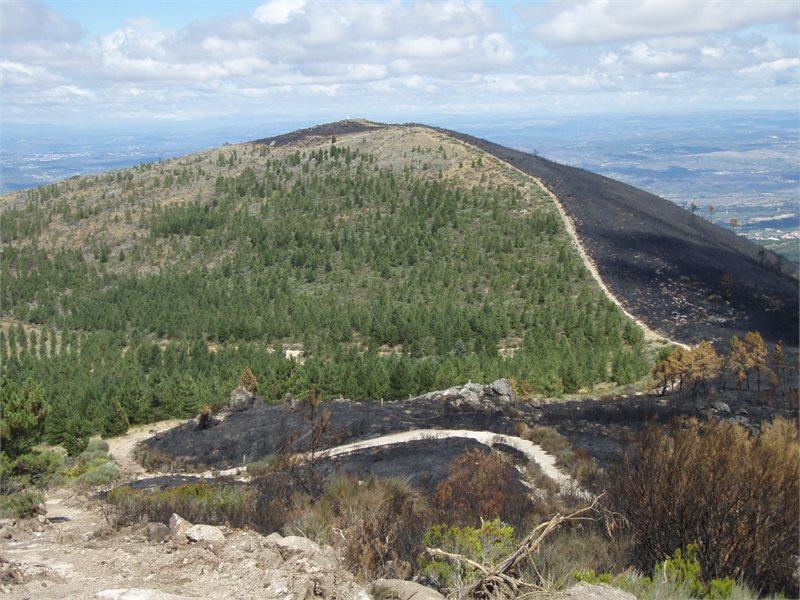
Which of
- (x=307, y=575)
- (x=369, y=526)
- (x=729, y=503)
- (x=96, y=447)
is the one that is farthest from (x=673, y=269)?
(x=307, y=575)

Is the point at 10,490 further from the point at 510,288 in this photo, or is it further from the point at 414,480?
the point at 510,288

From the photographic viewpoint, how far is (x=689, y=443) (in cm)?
695

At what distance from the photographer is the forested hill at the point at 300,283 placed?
97.0ft

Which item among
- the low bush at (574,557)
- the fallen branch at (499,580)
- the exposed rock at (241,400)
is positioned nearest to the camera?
the fallen branch at (499,580)

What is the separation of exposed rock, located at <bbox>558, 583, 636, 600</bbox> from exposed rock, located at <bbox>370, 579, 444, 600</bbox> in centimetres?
114

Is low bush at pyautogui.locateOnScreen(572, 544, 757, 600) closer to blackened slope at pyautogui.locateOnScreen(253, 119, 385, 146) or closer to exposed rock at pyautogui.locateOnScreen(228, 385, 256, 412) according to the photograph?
exposed rock at pyautogui.locateOnScreen(228, 385, 256, 412)

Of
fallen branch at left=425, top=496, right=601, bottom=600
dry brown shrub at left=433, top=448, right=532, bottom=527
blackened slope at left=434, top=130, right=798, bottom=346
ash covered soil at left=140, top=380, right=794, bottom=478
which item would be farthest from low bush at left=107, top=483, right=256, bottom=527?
blackened slope at left=434, top=130, right=798, bottom=346

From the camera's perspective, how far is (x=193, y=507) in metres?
8.73

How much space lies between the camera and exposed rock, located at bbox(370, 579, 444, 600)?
18.9 feet

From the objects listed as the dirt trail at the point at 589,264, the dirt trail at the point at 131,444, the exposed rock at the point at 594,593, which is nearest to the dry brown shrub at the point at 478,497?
the exposed rock at the point at 594,593

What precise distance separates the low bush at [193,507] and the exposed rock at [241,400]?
50.2ft

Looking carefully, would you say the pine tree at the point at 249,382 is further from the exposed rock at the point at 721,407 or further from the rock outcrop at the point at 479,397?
the exposed rock at the point at 721,407

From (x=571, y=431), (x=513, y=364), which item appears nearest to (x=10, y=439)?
(x=571, y=431)

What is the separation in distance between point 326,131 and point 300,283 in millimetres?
34614
